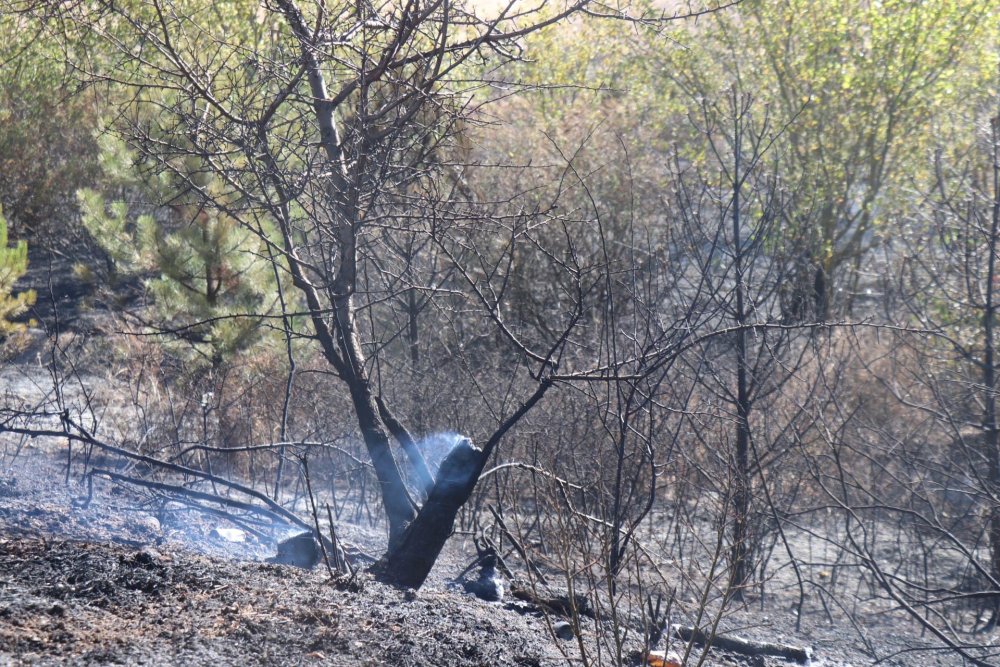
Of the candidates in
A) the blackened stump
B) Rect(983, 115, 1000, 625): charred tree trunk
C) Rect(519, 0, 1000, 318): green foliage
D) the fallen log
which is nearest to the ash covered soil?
the blackened stump

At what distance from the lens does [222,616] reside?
3.28 m

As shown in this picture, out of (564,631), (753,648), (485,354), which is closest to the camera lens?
(564,631)

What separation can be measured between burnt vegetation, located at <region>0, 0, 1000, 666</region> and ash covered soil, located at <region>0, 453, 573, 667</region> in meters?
0.02

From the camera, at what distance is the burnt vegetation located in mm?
3945

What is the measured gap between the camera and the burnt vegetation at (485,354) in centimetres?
395

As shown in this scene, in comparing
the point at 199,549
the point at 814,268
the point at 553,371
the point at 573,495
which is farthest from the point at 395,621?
the point at 814,268

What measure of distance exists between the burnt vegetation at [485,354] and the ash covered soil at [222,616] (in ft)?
0.06

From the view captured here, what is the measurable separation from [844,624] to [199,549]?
3987mm

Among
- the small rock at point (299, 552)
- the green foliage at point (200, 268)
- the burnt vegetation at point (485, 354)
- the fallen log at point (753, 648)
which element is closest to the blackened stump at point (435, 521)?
the burnt vegetation at point (485, 354)

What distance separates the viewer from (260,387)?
27.9 feet

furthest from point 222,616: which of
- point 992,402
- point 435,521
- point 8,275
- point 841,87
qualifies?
point 841,87

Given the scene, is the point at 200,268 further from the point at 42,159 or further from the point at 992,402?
the point at 992,402

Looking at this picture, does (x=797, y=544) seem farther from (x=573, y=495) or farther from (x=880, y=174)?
(x=880, y=174)

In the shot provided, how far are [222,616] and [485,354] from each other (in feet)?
18.7
